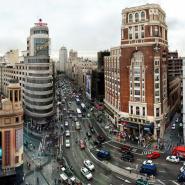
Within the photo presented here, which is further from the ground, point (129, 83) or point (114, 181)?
point (129, 83)

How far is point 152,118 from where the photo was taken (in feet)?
277

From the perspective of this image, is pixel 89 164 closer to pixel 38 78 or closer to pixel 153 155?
pixel 153 155

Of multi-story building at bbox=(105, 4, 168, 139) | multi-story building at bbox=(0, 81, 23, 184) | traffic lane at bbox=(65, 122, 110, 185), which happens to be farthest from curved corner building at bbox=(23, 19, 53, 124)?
multi-story building at bbox=(0, 81, 23, 184)

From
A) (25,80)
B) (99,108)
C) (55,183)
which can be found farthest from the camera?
(99,108)

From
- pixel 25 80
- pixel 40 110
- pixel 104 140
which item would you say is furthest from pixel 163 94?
pixel 25 80

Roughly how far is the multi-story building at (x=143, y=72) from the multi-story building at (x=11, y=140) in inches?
1654

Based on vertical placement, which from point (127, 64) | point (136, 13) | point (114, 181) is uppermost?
point (136, 13)

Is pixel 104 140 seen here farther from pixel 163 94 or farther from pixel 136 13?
pixel 136 13

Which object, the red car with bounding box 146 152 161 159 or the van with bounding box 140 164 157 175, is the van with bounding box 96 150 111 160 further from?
the van with bounding box 140 164 157 175

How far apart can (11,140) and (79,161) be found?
21255mm

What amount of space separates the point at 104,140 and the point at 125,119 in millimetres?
10287

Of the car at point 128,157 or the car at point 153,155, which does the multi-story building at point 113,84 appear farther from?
the car at point 128,157

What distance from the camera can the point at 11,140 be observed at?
168ft

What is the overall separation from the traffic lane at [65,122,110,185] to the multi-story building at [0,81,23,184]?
14020mm
